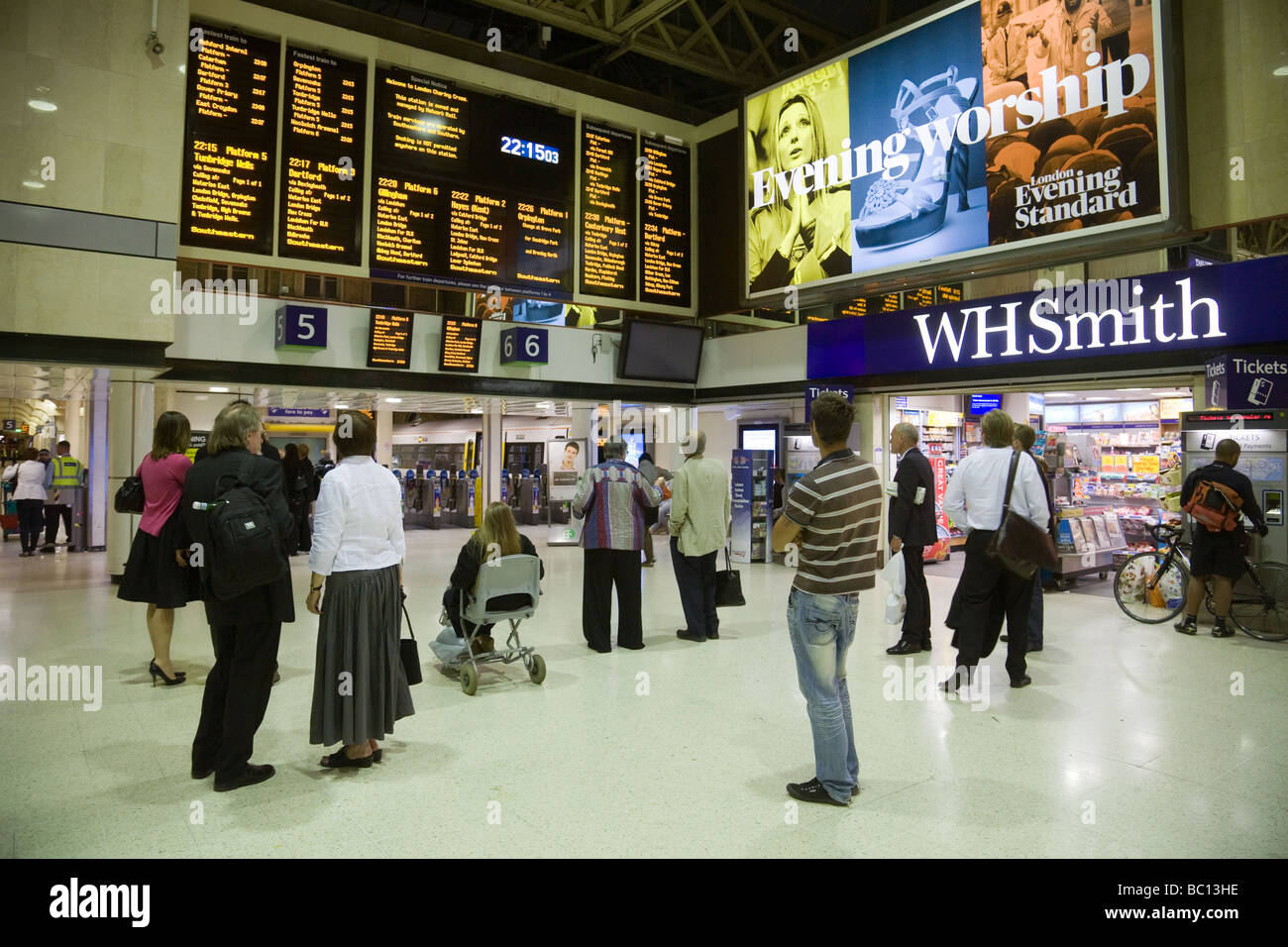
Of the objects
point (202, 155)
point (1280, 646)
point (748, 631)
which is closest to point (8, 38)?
point (202, 155)

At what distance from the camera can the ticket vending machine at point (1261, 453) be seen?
6.42 metres

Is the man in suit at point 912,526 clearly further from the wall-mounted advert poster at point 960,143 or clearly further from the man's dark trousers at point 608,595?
the wall-mounted advert poster at point 960,143

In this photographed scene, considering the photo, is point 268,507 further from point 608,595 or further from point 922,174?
point 922,174

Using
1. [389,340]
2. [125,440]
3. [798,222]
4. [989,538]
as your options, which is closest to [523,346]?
[389,340]

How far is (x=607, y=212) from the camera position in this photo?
10367 mm

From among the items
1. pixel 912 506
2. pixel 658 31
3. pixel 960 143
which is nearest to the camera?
pixel 912 506

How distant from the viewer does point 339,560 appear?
3.29m

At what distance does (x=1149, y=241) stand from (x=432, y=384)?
7.57 meters

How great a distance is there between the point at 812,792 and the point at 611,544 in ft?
9.19

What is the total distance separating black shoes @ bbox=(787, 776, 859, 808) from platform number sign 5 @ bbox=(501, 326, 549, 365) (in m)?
7.61

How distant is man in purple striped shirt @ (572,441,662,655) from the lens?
567 centimetres

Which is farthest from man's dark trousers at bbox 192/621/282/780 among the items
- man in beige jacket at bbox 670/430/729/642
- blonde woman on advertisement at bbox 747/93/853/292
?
blonde woman on advertisement at bbox 747/93/853/292

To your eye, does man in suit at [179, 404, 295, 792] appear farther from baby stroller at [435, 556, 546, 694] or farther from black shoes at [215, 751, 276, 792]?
baby stroller at [435, 556, 546, 694]
